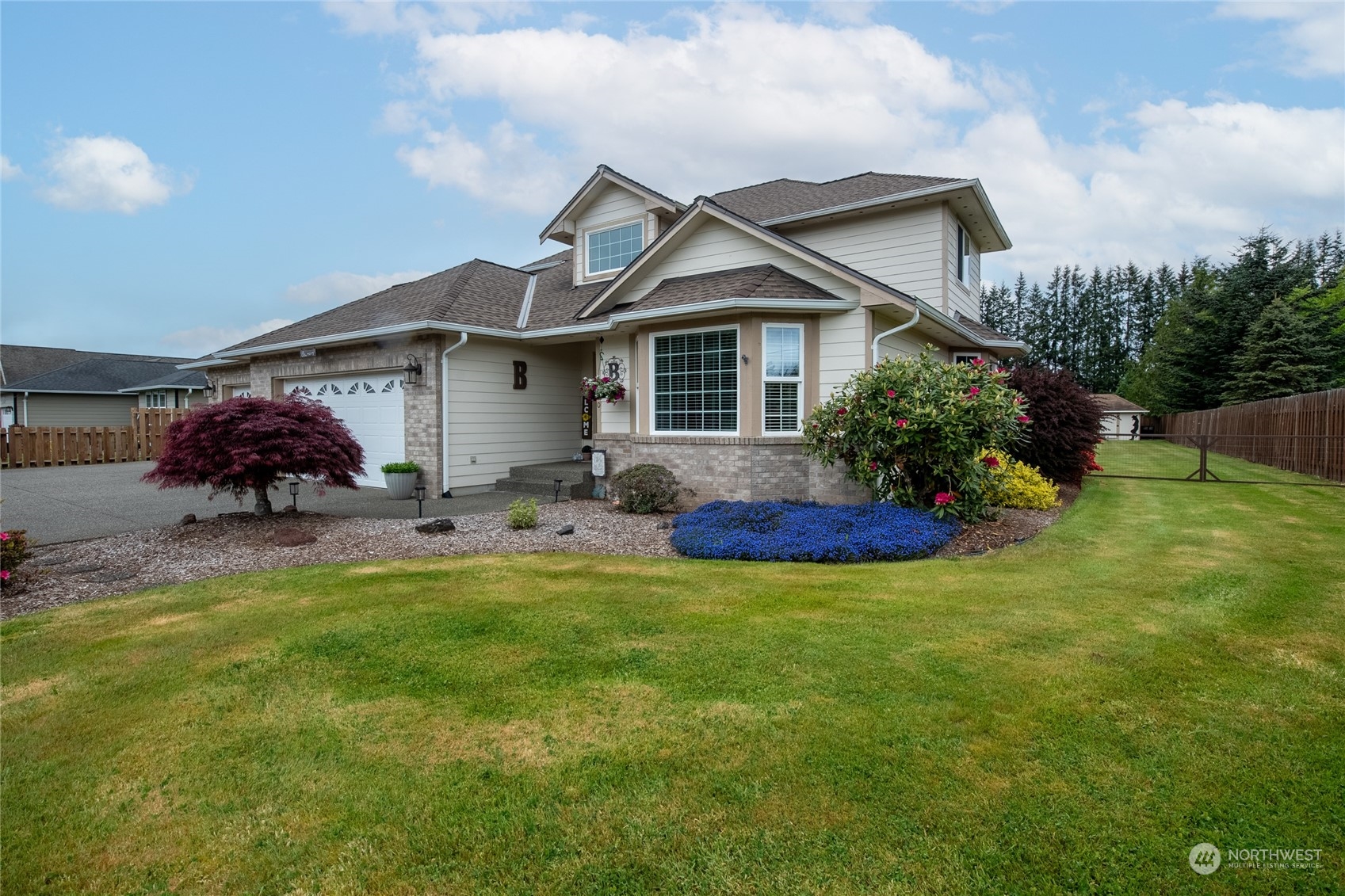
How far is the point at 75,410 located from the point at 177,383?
19.0 feet

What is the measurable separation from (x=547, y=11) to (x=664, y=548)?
9.27 meters

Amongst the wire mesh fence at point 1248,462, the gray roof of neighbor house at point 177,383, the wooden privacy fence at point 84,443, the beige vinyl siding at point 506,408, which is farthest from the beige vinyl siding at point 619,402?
the gray roof of neighbor house at point 177,383

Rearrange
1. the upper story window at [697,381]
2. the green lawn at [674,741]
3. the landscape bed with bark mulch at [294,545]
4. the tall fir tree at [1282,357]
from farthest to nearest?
the tall fir tree at [1282,357] < the upper story window at [697,381] < the landscape bed with bark mulch at [294,545] < the green lawn at [674,741]

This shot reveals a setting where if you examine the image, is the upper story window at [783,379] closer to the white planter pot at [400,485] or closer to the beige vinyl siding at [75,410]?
the white planter pot at [400,485]

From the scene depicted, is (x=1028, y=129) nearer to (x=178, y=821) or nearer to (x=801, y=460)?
(x=801, y=460)

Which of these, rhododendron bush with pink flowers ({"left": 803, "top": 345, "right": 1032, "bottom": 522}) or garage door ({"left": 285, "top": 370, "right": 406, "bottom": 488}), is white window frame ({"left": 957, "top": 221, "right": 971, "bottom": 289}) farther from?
garage door ({"left": 285, "top": 370, "right": 406, "bottom": 488})

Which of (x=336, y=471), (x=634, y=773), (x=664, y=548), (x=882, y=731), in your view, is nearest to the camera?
(x=634, y=773)

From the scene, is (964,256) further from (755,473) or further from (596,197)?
(596,197)

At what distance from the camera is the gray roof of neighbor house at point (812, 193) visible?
13.1 m

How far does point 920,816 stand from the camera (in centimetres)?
246

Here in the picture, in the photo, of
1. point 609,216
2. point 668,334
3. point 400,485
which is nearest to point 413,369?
point 400,485

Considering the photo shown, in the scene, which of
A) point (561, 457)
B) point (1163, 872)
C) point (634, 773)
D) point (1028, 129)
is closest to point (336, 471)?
point (561, 457)

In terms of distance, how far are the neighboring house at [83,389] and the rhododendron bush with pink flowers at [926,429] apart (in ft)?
87.7

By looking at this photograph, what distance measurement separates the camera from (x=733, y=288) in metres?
10.0
